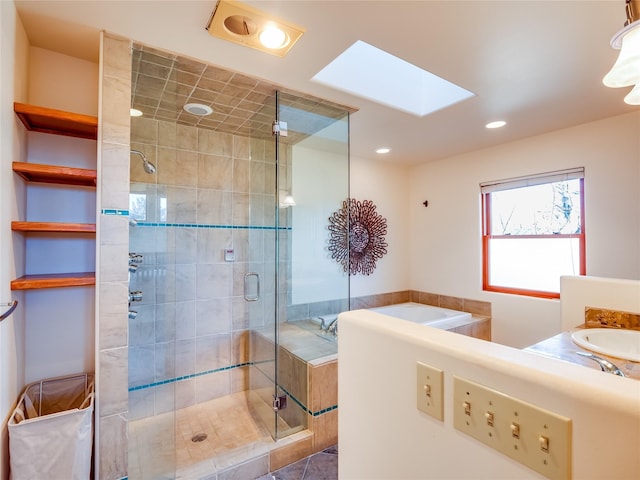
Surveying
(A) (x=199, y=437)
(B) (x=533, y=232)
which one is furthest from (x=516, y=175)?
(A) (x=199, y=437)

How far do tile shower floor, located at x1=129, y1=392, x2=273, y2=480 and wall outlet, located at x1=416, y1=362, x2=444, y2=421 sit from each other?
1.58 metres

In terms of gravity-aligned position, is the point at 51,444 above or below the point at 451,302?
below

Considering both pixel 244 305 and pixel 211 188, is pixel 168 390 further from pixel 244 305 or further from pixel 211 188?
pixel 211 188

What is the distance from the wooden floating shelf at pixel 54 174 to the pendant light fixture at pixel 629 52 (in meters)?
2.32

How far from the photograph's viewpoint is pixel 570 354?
1.38m

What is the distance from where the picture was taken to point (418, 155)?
3.75m

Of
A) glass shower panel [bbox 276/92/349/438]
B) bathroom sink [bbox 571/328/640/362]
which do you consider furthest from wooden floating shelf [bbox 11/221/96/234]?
bathroom sink [bbox 571/328/640/362]

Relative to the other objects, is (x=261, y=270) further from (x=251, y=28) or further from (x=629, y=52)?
(x=629, y=52)

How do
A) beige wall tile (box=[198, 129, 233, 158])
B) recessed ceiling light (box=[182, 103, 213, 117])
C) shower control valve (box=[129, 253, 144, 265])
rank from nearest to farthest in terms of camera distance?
shower control valve (box=[129, 253, 144, 265]) < recessed ceiling light (box=[182, 103, 213, 117]) < beige wall tile (box=[198, 129, 233, 158])

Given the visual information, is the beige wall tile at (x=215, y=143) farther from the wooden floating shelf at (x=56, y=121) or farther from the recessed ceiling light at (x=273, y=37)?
the recessed ceiling light at (x=273, y=37)

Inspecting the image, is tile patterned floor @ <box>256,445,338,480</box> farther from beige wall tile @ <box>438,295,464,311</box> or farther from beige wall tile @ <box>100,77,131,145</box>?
beige wall tile @ <box>438,295,464,311</box>

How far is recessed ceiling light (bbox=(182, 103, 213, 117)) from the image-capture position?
235 cm

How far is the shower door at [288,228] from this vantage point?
8.16ft

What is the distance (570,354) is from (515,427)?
3.56ft
